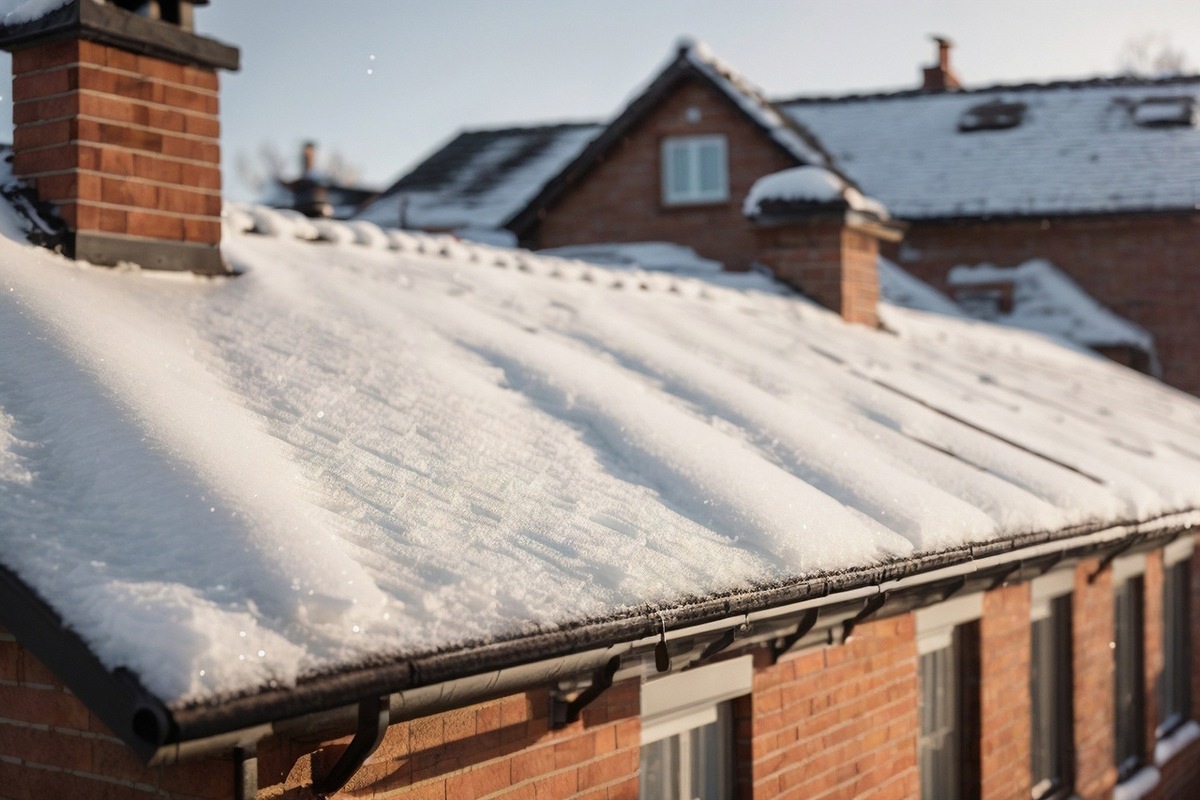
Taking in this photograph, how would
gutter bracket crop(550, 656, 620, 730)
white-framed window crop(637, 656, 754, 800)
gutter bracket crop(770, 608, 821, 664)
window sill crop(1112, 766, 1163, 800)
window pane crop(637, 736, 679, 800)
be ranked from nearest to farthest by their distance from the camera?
gutter bracket crop(550, 656, 620, 730) < gutter bracket crop(770, 608, 821, 664) < white-framed window crop(637, 656, 754, 800) < window pane crop(637, 736, 679, 800) < window sill crop(1112, 766, 1163, 800)

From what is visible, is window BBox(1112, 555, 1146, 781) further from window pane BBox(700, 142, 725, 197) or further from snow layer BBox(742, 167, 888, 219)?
window pane BBox(700, 142, 725, 197)

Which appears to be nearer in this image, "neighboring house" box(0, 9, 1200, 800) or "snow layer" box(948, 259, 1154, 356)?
"neighboring house" box(0, 9, 1200, 800)

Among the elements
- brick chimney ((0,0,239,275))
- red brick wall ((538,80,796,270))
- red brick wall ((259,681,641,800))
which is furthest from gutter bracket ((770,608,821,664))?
red brick wall ((538,80,796,270))

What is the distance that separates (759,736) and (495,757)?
157 centimetres

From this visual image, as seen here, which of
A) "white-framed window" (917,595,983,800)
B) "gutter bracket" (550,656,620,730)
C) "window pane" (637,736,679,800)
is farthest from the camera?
"white-framed window" (917,595,983,800)

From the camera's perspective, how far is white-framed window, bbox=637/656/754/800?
4.38 m

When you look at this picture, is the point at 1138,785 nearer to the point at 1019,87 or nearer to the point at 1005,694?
the point at 1005,694

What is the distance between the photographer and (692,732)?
4715 mm

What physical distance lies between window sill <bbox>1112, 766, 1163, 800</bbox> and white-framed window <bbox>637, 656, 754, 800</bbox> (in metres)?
4.86

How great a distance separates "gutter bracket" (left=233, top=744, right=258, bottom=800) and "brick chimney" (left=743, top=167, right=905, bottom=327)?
8.05 metres

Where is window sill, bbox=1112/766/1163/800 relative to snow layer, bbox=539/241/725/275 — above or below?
below

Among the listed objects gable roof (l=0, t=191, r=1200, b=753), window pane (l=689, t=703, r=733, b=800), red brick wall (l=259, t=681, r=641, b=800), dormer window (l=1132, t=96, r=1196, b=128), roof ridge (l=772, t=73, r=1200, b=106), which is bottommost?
window pane (l=689, t=703, r=733, b=800)

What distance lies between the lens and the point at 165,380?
3.58 m

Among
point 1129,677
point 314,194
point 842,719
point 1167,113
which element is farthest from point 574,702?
point 1167,113
